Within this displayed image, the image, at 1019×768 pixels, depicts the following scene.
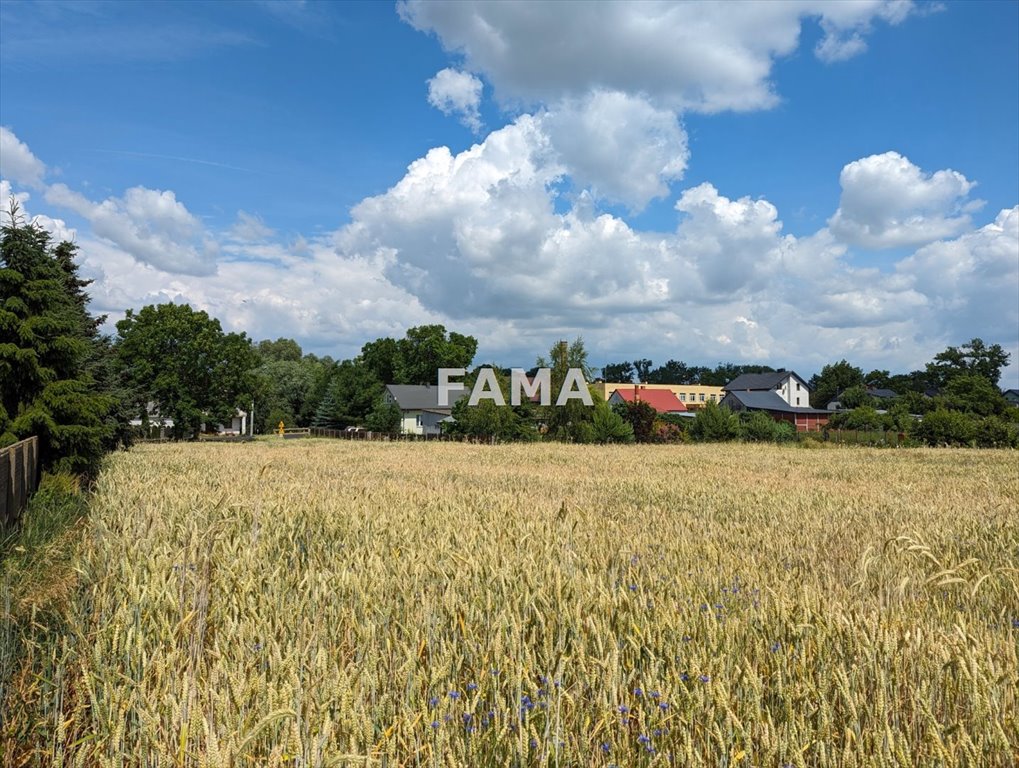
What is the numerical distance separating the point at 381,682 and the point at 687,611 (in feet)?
5.39

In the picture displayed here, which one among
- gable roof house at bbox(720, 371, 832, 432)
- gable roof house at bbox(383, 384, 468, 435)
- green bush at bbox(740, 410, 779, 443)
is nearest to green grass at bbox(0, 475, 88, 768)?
green bush at bbox(740, 410, 779, 443)

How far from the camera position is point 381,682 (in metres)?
2.92

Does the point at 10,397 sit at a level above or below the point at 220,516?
above

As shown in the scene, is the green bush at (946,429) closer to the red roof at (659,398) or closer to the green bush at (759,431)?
the green bush at (759,431)

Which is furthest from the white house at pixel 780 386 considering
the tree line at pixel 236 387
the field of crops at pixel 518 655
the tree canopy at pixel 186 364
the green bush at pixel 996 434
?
the field of crops at pixel 518 655

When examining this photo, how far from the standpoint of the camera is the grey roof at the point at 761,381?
10031 cm

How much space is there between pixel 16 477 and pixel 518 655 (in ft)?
28.2

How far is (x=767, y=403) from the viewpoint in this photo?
9306cm

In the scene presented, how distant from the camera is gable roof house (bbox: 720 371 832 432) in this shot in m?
90.1

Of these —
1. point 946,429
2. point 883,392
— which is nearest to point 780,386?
point 883,392

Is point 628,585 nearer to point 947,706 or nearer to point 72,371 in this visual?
point 947,706

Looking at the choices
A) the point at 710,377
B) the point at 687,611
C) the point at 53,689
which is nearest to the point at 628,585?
the point at 687,611

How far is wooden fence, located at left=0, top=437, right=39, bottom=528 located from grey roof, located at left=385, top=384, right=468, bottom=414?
217ft

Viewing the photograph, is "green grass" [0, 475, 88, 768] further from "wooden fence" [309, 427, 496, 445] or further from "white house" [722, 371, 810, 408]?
"white house" [722, 371, 810, 408]
